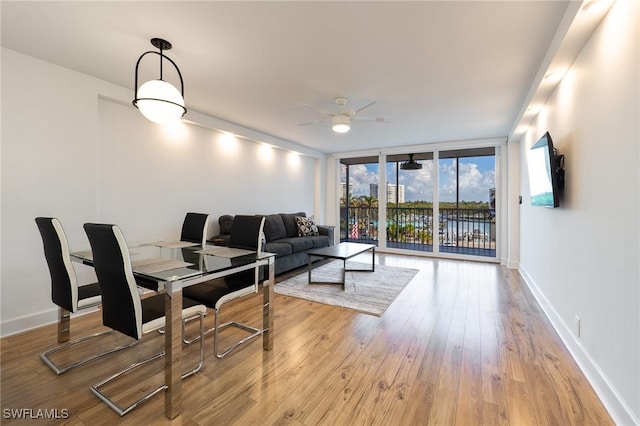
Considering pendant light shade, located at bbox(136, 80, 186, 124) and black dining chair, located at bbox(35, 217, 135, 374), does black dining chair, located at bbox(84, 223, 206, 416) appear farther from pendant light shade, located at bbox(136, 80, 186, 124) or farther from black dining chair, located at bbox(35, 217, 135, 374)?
pendant light shade, located at bbox(136, 80, 186, 124)

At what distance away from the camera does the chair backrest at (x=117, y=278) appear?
4.96 feet

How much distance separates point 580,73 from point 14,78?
15.5ft

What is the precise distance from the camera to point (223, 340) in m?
2.39

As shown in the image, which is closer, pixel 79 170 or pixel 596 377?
pixel 596 377

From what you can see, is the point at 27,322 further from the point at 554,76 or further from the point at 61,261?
the point at 554,76

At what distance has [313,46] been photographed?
7.59ft

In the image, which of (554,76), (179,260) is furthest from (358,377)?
(554,76)

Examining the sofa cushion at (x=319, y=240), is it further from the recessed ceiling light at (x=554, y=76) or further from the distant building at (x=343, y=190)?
the recessed ceiling light at (x=554, y=76)

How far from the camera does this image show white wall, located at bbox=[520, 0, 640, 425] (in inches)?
57.2

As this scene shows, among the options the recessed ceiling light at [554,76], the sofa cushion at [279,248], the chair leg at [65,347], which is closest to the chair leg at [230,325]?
the chair leg at [65,347]

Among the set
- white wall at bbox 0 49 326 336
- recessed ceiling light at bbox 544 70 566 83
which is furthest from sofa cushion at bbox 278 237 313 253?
recessed ceiling light at bbox 544 70 566 83

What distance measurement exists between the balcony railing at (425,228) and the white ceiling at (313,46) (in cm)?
329

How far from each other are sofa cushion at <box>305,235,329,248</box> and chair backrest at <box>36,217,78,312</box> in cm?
350

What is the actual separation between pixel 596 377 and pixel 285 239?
13.0ft
